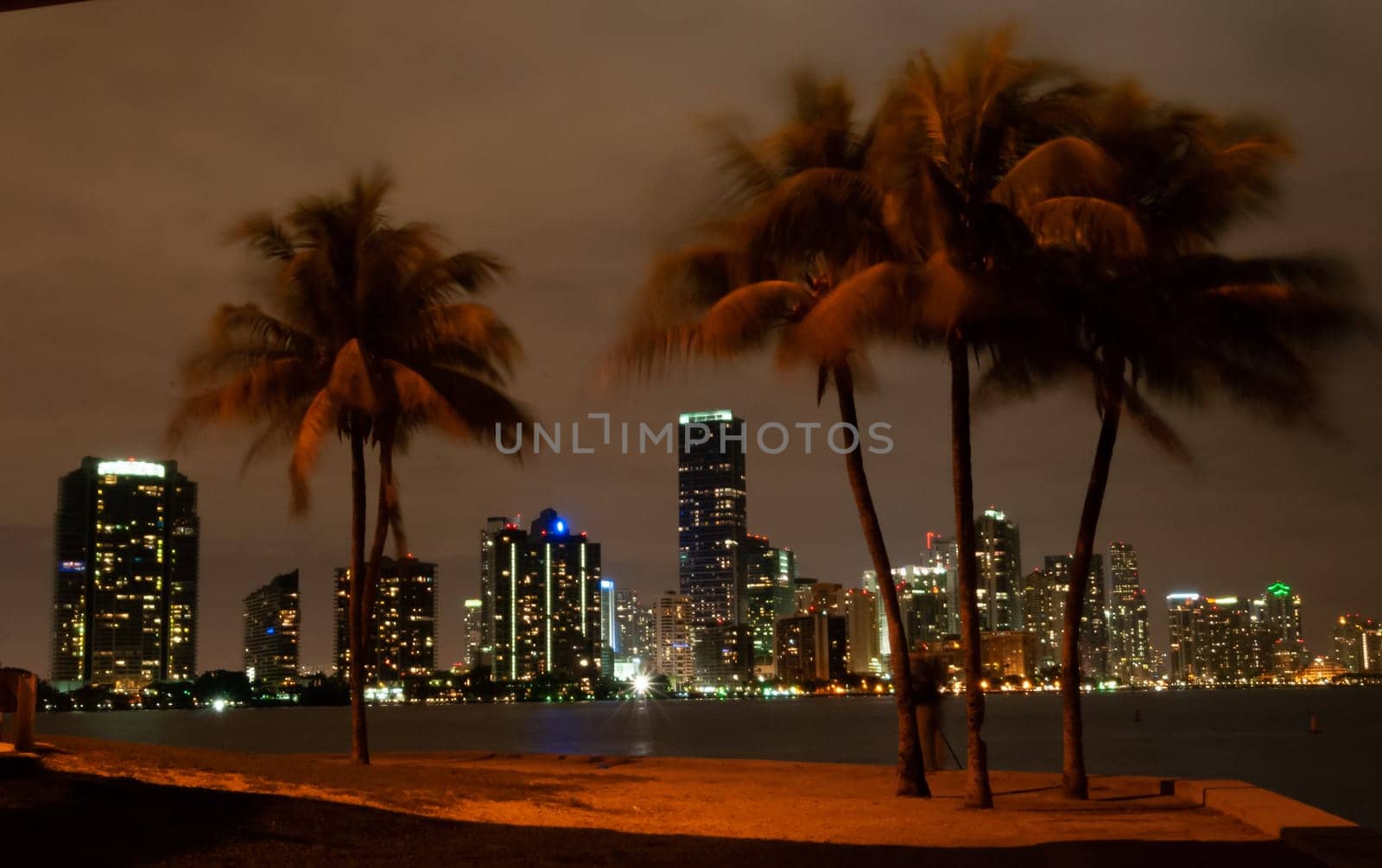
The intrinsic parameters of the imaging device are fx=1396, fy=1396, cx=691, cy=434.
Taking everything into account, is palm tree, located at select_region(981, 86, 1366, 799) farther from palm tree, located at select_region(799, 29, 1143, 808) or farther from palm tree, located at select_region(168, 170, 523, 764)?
palm tree, located at select_region(168, 170, 523, 764)

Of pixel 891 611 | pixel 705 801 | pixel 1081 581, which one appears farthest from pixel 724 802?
pixel 1081 581

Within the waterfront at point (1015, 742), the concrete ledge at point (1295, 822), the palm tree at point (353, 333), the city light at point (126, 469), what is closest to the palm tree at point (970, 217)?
the concrete ledge at point (1295, 822)

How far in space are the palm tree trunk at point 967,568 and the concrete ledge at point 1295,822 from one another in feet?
8.73

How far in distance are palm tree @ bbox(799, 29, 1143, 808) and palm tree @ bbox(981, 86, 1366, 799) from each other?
2.12ft

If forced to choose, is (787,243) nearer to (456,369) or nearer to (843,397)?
(843,397)

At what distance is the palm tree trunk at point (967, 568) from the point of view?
15.9m

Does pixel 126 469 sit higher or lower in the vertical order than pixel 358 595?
higher

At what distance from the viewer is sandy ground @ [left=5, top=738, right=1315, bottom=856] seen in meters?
12.7

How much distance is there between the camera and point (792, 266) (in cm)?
1709

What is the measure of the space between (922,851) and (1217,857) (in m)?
2.48

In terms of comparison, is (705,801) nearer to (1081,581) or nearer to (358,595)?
(1081,581)

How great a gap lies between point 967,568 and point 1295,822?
448cm

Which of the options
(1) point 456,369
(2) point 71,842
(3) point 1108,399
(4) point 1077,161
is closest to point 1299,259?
(3) point 1108,399

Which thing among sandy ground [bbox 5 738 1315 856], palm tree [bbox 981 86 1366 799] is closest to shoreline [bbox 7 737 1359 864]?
sandy ground [bbox 5 738 1315 856]
